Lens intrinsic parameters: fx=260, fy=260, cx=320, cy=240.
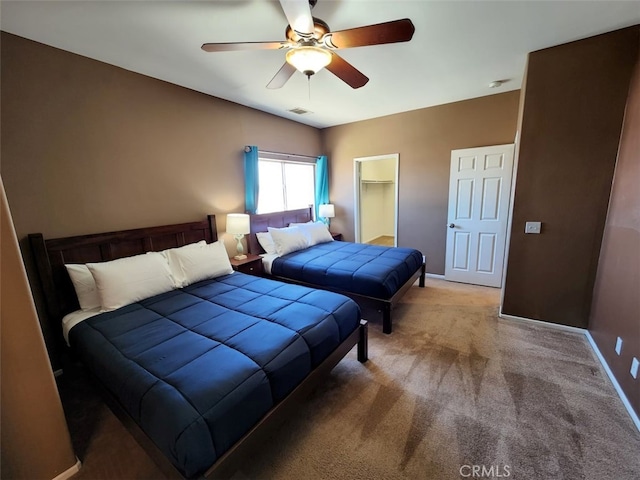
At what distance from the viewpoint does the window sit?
4.24 metres

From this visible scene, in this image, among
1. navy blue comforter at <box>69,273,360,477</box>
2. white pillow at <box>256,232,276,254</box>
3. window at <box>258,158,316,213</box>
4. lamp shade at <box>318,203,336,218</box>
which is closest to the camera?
navy blue comforter at <box>69,273,360,477</box>

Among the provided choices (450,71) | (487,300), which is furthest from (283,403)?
(450,71)

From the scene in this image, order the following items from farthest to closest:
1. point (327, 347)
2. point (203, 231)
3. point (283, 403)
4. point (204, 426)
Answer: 1. point (203, 231)
2. point (327, 347)
3. point (283, 403)
4. point (204, 426)

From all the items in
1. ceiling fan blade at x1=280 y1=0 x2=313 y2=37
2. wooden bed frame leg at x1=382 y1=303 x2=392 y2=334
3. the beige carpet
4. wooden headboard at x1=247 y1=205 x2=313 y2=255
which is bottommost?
the beige carpet

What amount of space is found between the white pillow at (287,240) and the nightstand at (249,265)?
12.7 inches

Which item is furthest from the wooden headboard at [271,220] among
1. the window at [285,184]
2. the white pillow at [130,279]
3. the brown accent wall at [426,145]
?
the white pillow at [130,279]

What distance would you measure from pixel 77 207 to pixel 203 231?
3.94 feet

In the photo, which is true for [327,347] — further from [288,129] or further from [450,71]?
[288,129]

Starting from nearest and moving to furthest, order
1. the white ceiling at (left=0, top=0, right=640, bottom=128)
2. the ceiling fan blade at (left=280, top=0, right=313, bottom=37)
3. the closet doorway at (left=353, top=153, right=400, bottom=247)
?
the ceiling fan blade at (left=280, top=0, right=313, bottom=37) → the white ceiling at (left=0, top=0, right=640, bottom=128) → the closet doorway at (left=353, top=153, right=400, bottom=247)

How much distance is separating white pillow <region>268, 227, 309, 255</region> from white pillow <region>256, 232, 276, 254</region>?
0.14 m

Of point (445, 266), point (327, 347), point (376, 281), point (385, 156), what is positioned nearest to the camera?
point (327, 347)

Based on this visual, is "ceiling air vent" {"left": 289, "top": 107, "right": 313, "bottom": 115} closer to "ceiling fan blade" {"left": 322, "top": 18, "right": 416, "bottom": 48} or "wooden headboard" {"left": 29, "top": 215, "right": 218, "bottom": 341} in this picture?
"ceiling fan blade" {"left": 322, "top": 18, "right": 416, "bottom": 48}

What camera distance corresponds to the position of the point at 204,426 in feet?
3.63

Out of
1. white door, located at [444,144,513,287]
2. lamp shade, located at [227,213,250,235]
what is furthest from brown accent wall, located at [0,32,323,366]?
white door, located at [444,144,513,287]
